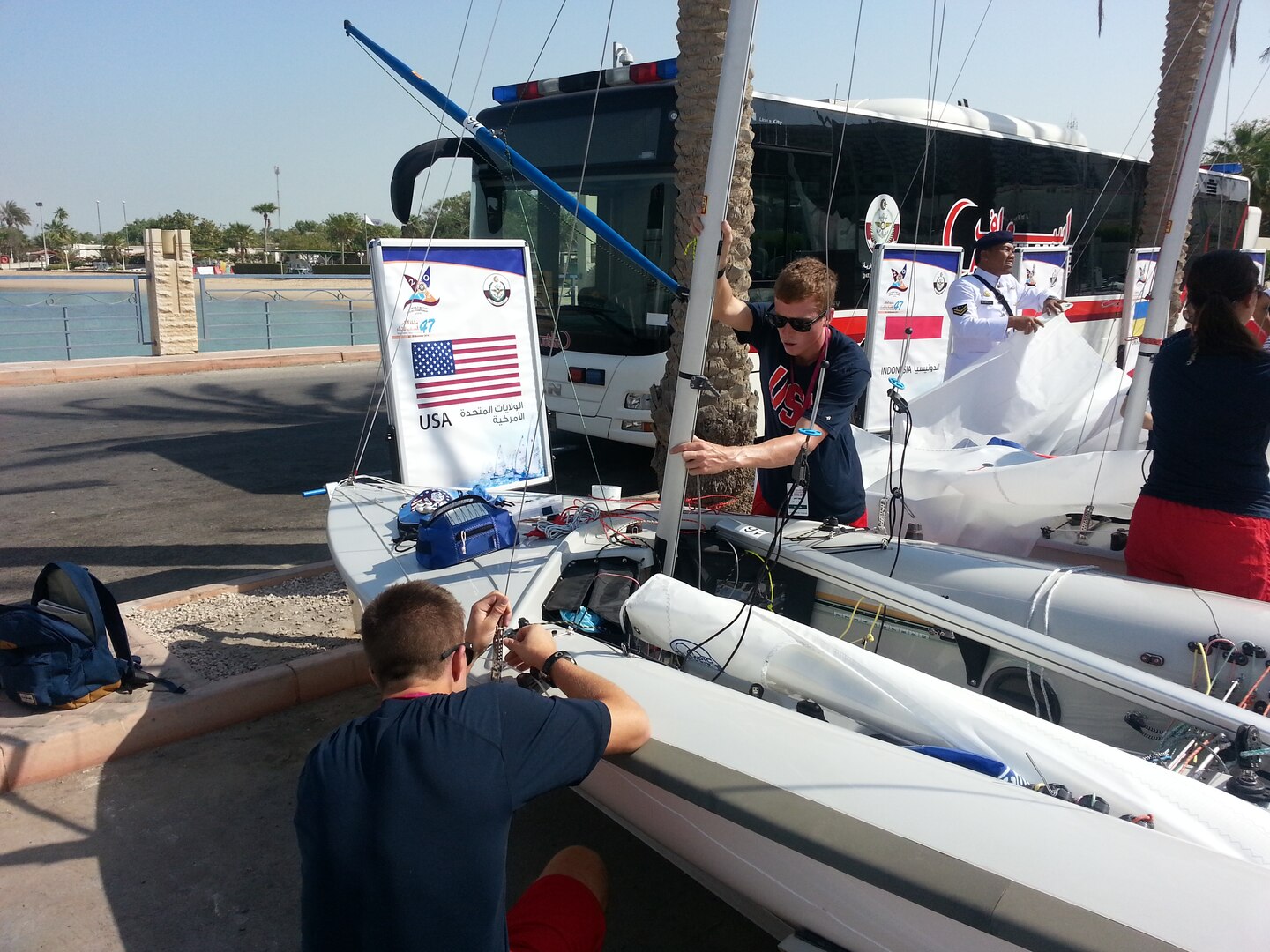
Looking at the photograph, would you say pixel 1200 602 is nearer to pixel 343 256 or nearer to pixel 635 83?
pixel 635 83

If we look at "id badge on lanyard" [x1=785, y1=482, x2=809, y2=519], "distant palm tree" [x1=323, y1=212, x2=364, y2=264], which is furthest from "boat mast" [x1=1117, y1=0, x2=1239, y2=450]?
"distant palm tree" [x1=323, y1=212, x2=364, y2=264]

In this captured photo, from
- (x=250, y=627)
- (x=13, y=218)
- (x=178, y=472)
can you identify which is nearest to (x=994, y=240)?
(x=250, y=627)

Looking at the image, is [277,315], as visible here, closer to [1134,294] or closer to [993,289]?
[1134,294]

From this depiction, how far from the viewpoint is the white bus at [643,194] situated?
767 cm

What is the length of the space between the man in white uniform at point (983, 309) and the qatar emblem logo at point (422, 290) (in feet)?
11.4

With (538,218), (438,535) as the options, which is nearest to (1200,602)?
(438,535)

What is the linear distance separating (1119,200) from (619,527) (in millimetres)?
13030

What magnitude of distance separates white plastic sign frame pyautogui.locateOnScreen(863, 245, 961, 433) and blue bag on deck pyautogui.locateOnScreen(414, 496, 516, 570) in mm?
3871

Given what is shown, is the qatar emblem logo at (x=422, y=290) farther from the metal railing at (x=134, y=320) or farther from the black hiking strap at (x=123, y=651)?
the metal railing at (x=134, y=320)

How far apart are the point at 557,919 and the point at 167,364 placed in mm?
13848

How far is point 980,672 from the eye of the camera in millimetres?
3266

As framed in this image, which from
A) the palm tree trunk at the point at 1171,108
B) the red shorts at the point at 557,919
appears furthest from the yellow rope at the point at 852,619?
the palm tree trunk at the point at 1171,108

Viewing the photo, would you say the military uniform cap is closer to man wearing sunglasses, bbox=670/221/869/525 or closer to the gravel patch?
man wearing sunglasses, bbox=670/221/869/525

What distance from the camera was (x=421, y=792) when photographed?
1685 mm
